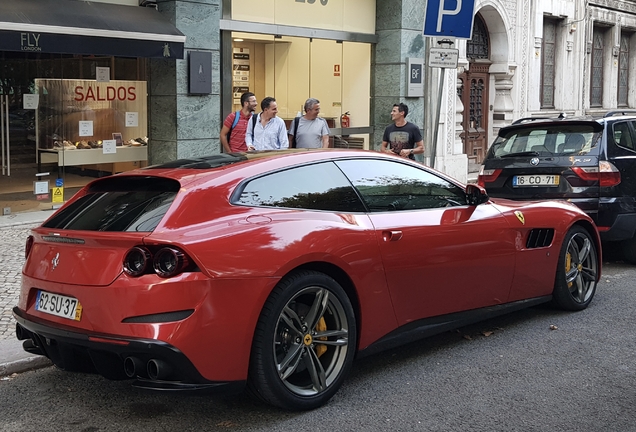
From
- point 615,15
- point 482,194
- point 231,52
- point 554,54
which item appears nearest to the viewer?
point 482,194

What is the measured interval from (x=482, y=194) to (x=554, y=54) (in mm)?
17517

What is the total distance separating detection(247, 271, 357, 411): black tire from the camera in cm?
456

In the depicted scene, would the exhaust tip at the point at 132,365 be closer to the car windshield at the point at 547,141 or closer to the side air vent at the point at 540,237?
the side air vent at the point at 540,237

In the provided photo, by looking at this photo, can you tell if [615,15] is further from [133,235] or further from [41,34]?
[133,235]

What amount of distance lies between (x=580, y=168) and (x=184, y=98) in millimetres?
5974

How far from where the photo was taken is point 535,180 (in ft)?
30.6

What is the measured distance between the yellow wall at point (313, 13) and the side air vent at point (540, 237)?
8101 mm

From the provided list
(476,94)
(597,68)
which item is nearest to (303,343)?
(476,94)

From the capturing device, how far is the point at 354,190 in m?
5.42

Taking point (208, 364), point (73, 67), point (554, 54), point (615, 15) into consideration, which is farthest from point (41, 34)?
point (615, 15)

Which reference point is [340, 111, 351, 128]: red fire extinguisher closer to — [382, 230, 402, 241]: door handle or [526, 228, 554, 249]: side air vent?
[526, 228, 554, 249]: side air vent

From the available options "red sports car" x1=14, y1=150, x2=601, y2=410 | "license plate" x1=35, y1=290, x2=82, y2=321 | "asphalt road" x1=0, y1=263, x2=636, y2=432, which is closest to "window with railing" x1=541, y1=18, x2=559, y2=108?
"asphalt road" x1=0, y1=263, x2=636, y2=432

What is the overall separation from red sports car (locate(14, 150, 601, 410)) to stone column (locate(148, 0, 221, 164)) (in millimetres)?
7049

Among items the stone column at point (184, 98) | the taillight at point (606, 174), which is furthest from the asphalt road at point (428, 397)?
the stone column at point (184, 98)
